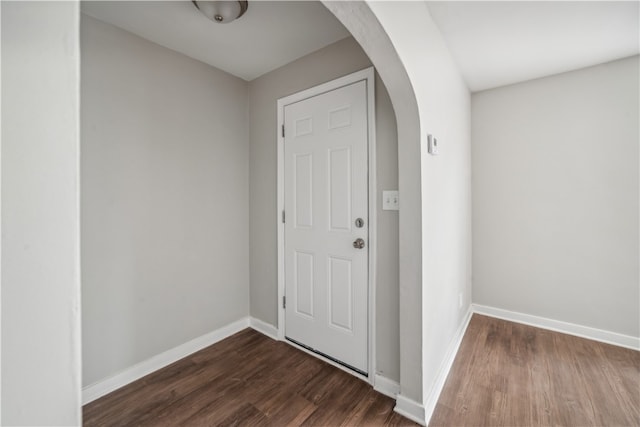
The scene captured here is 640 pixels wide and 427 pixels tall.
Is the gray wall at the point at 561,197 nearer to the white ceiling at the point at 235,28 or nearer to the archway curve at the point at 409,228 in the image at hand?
the archway curve at the point at 409,228

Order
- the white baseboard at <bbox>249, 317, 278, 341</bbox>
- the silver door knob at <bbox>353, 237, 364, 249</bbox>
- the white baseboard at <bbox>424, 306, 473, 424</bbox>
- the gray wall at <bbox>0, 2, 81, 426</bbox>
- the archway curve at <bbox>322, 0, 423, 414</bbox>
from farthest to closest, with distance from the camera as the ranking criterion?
the white baseboard at <bbox>249, 317, 278, 341</bbox> < the silver door knob at <bbox>353, 237, 364, 249</bbox> < the white baseboard at <bbox>424, 306, 473, 424</bbox> < the archway curve at <bbox>322, 0, 423, 414</bbox> < the gray wall at <bbox>0, 2, 81, 426</bbox>

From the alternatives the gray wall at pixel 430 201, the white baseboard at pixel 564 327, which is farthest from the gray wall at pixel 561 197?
the gray wall at pixel 430 201

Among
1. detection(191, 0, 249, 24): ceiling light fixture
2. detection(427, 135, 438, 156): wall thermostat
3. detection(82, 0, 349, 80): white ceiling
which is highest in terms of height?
detection(82, 0, 349, 80): white ceiling

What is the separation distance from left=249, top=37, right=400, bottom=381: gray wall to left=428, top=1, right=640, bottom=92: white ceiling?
68 cm

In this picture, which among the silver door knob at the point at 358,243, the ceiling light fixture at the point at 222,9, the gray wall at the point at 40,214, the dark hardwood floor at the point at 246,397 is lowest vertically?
the dark hardwood floor at the point at 246,397

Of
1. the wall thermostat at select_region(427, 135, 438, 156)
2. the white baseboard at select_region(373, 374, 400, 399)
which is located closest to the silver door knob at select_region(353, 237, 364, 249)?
the wall thermostat at select_region(427, 135, 438, 156)

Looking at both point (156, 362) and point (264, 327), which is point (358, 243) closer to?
point (264, 327)

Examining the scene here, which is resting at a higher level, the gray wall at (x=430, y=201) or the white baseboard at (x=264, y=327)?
the gray wall at (x=430, y=201)

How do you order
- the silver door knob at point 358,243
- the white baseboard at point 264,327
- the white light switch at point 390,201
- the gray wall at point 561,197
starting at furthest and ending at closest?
the white baseboard at point 264,327 < the gray wall at point 561,197 < the silver door knob at point 358,243 < the white light switch at point 390,201

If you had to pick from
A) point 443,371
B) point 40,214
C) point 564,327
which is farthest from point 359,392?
point 564,327

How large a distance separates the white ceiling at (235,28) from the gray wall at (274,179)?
0.47 ft

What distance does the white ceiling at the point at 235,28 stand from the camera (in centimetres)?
164

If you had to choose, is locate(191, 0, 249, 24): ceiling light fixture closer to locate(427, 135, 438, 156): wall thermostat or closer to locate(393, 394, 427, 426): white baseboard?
locate(427, 135, 438, 156): wall thermostat

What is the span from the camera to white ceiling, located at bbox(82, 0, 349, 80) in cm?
164
